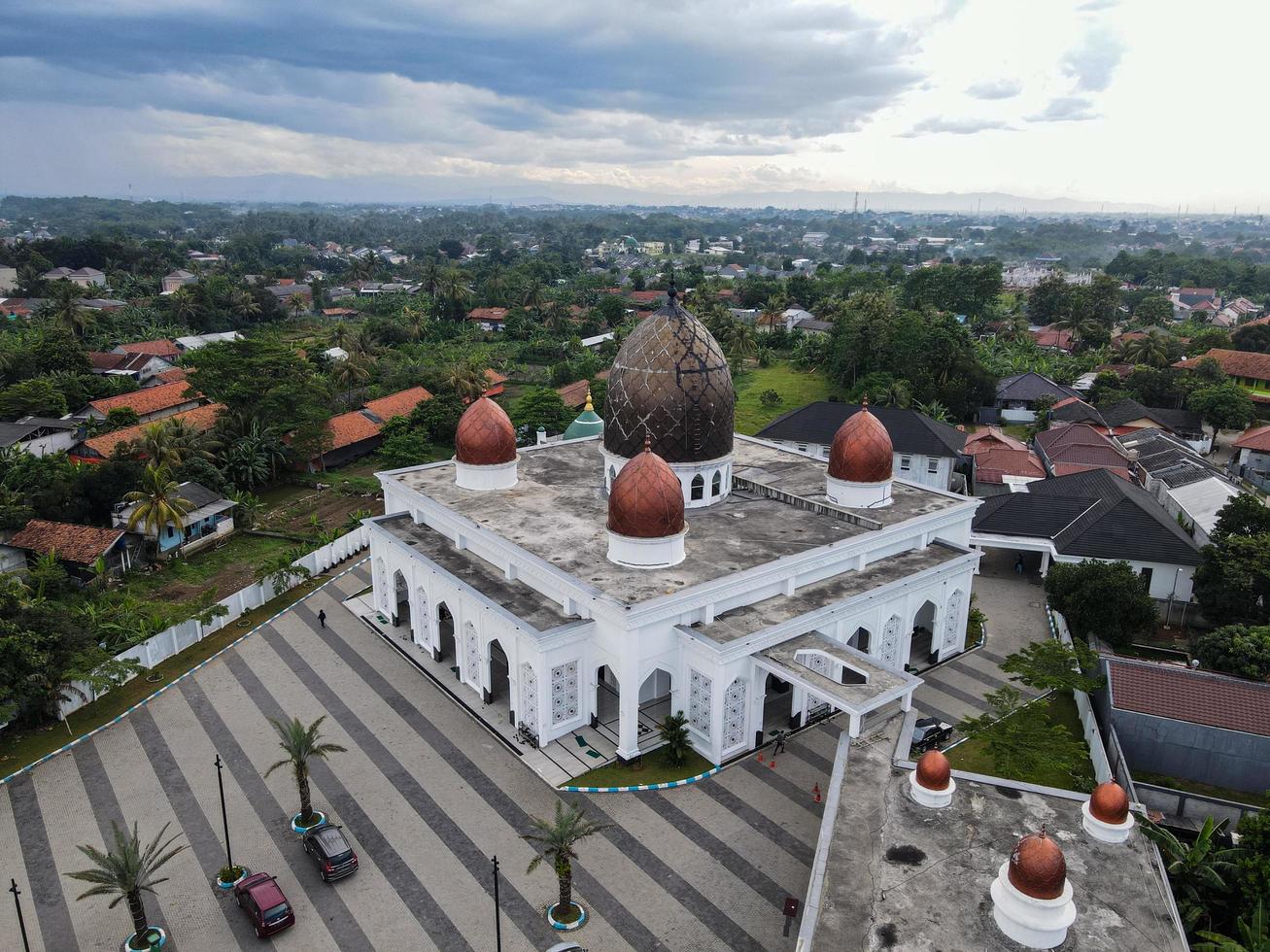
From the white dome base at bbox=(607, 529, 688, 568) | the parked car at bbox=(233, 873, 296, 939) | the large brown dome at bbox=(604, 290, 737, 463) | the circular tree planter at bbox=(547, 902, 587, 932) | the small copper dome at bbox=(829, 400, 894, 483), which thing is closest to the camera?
the parked car at bbox=(233, 873, 296, 939)

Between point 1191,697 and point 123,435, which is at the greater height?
point 1191,697

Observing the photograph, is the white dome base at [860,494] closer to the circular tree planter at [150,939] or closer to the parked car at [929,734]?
the parked car at [929,734]

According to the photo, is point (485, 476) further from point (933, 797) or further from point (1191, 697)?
point (1191, 697)

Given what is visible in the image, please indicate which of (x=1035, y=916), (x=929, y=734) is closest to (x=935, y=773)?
(x=1035, y=916)

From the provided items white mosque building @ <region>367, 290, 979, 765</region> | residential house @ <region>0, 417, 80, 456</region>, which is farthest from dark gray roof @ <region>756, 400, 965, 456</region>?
residential house @ <region>0, 417, 80, 456</region>

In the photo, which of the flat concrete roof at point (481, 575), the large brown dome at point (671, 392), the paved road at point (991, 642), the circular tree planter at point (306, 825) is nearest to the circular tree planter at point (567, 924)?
the circular tree planter at point (306, 825)

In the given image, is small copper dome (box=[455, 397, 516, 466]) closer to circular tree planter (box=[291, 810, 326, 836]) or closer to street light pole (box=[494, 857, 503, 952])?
circular tree planter (box=[291, 810, 326, 836])
